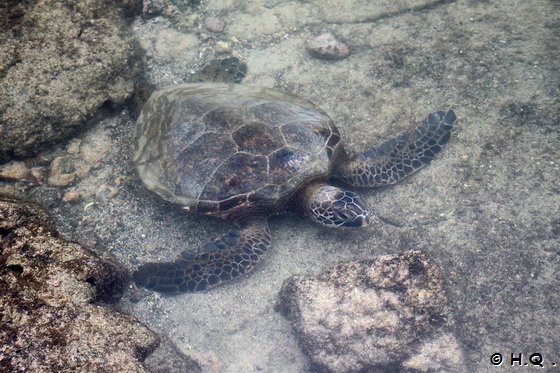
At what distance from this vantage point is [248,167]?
12.1 ft

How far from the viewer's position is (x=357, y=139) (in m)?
4.46

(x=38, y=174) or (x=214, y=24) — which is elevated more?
(x=214, y=24)

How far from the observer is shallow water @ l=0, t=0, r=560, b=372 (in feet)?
11.6

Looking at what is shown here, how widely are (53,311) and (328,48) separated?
14.0 ft

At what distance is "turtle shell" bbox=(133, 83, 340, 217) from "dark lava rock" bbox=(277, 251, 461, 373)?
100 cm

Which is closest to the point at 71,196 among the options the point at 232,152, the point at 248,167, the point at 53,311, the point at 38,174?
the point at 38,174

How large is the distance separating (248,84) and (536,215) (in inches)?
138

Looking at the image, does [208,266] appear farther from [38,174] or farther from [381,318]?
[38,174]

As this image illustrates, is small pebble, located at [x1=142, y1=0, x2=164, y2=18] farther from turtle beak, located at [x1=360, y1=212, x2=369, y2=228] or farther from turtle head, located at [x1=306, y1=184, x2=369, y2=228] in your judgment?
turtle beak, located at [x1=360, y1=212, x2=369, y2=228]

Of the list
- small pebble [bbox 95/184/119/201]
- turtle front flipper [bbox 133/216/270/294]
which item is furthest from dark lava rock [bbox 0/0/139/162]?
turtle front flipper [bbox 133/216/270/294]

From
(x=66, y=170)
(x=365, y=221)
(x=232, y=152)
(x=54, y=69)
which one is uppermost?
(x=54, y=69)

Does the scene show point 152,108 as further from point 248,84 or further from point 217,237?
point 217,237

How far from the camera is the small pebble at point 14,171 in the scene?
404 centimetres

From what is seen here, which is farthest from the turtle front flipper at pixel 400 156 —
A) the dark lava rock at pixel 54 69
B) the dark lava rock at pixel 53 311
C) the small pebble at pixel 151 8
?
the small pebble at pixel 151 8
